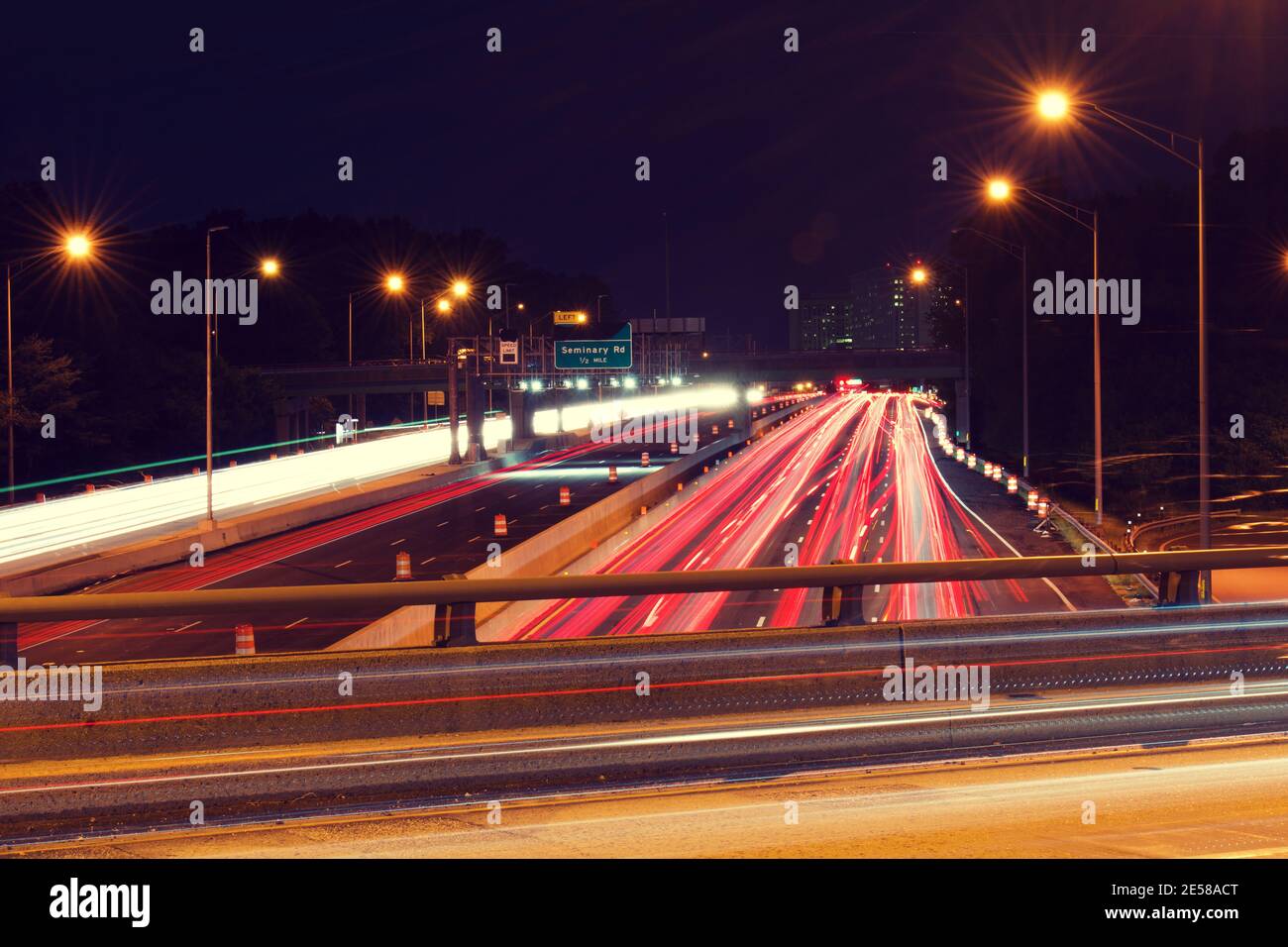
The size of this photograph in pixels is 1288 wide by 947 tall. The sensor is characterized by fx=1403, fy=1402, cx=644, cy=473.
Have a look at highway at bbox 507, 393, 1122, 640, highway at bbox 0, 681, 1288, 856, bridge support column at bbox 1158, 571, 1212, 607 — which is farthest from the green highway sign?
highway at bbox 0, 681, 1288, 856

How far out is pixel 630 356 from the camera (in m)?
74.5

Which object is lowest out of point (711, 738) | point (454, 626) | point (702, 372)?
point (711, 738)

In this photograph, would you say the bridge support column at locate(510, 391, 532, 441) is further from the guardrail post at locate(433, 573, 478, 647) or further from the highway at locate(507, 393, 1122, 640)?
the guardrail post at locate(433, 573, 478, 647)

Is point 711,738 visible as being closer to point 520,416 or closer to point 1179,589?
point 1179,589

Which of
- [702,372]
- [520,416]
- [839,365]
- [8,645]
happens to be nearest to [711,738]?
[8,645]

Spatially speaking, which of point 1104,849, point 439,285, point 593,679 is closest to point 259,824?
point 593,679

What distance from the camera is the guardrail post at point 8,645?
827 centimetres

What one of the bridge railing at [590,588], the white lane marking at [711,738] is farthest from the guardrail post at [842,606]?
the white lane marking at [711,738]

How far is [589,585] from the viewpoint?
9359mm

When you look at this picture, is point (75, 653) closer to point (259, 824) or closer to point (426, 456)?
point (259, 824)

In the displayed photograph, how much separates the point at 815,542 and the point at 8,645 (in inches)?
1481

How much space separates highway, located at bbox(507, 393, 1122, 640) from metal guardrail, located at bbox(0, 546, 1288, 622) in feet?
43.6

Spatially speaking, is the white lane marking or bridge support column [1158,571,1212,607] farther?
bridge support column [1158,571,1212,607]

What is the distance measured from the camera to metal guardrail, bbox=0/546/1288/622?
28.3ft
